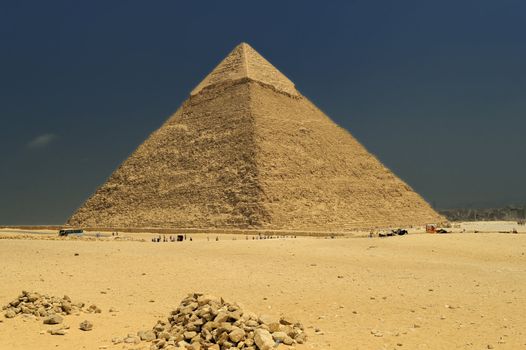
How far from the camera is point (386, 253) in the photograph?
18234 mm

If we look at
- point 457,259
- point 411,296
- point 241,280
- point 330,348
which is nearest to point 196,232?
point 457,259

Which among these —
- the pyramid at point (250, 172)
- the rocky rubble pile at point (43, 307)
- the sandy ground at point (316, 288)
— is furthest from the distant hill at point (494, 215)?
the rocky rubble pile at point (43, 307)

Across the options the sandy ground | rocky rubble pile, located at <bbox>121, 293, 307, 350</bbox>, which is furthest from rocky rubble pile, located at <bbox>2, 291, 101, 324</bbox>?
rocky rubble pile, located at <bbox>121, 293, 307, 350</bbox>

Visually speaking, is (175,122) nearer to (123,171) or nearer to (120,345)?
(123,171)

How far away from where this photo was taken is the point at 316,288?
1123 centimetres

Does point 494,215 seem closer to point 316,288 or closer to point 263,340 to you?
point 316,288

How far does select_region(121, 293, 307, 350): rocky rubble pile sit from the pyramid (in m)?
29.8

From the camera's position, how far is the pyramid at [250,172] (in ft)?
138

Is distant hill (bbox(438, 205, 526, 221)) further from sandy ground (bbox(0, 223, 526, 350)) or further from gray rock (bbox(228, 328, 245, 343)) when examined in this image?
gray rock (bbox(228, 328, 245, 343))

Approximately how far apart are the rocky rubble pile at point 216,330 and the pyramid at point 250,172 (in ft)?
97.7

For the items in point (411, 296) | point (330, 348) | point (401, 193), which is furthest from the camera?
point (401, 193)

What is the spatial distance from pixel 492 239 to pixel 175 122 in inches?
1615

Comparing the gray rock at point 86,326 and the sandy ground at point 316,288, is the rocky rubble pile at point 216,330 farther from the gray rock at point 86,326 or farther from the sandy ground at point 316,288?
the gray rock at point 86,326

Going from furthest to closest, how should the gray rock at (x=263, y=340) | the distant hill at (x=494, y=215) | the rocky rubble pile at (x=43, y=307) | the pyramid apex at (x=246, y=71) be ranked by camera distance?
the distant hill at (x=494, y=215), the pyramid apex at (x=246, y=71), the rocky rubble pile at (x=43, y=307), the gray rock at (x=263, y=340)
